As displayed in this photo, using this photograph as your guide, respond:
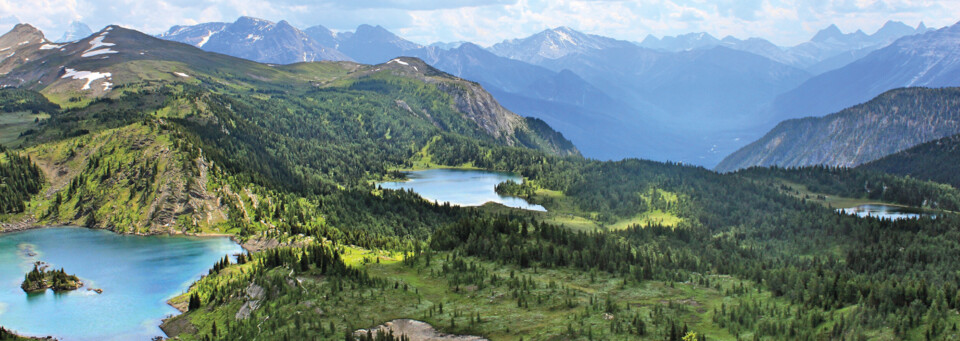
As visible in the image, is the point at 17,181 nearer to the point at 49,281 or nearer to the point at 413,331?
the point at 49,281

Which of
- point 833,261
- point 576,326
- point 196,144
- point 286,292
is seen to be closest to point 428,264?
point 286,292

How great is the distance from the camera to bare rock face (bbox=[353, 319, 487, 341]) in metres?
73.2

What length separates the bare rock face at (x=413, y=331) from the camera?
7325cm

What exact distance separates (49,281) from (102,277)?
8081 mm

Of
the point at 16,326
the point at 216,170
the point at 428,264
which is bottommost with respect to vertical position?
the point at 16,326

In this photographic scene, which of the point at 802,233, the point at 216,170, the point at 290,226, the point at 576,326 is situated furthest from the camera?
the point at 216,170

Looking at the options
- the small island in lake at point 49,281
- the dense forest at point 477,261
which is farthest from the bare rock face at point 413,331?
the small island in lake at point 49,281

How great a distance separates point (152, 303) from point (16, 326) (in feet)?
58.2

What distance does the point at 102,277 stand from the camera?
11756cm

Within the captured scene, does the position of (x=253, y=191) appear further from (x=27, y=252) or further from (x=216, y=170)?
(x=27, y=252)

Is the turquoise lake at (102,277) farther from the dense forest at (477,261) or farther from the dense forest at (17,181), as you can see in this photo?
the dense forest at (17,181)

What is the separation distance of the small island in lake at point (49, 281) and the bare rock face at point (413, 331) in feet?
210

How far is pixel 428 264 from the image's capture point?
10600 cm

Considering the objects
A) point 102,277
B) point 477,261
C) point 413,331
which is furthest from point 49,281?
point 413,331
